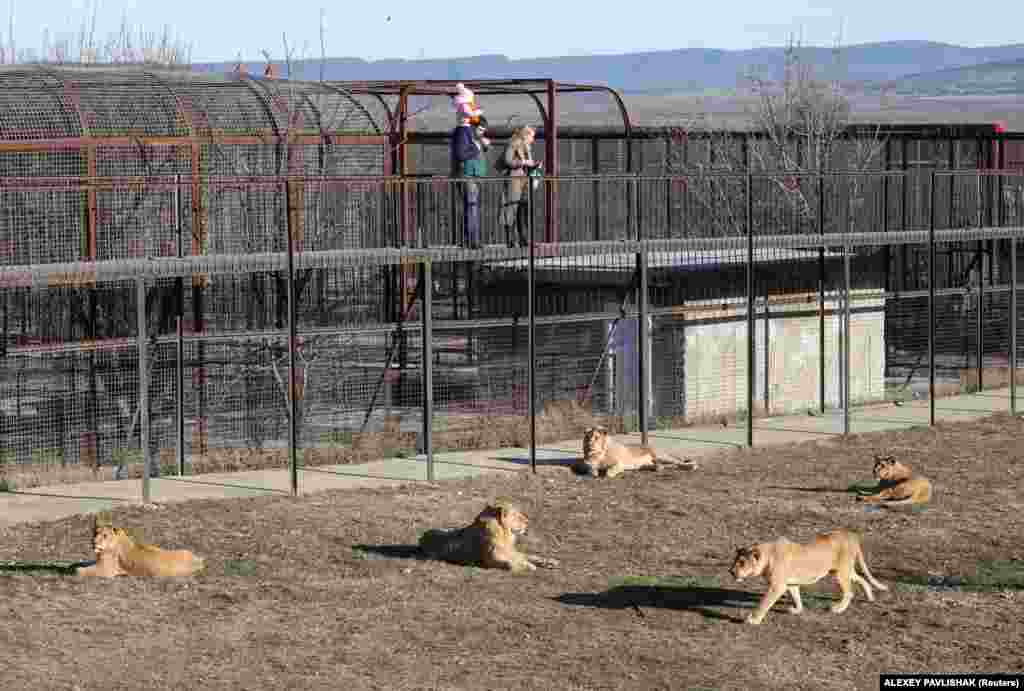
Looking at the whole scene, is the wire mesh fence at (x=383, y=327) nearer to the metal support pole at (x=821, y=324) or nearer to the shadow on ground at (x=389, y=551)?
the metal support pole at (x=821, y=324)

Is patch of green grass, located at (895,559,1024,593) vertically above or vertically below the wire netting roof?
below

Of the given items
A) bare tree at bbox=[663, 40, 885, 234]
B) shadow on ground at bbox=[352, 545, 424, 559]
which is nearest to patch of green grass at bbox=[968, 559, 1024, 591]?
shadow on ground at bbox=[352, 545, 424, 559]

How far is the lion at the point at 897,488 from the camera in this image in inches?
671

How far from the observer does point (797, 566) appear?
12391 mm

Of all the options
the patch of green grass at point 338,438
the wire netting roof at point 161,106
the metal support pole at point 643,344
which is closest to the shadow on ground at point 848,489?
the metal support pole at point 643,344

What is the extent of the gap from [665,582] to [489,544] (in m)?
1.40

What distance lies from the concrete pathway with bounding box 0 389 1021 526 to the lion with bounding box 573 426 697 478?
84cm

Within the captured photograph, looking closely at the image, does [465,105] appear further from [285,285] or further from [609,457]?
[609,457]

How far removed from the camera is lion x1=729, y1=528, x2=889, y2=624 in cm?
1216

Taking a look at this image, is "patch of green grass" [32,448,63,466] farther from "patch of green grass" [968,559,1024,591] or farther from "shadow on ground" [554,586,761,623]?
"patch of green grass" [968,559,1024,591]

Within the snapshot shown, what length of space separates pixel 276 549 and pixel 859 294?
12.1 meters

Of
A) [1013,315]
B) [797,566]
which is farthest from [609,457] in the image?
[1013,315]

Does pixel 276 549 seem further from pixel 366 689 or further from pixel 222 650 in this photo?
pixel 366 689

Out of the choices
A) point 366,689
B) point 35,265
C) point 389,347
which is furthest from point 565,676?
point 389,347
